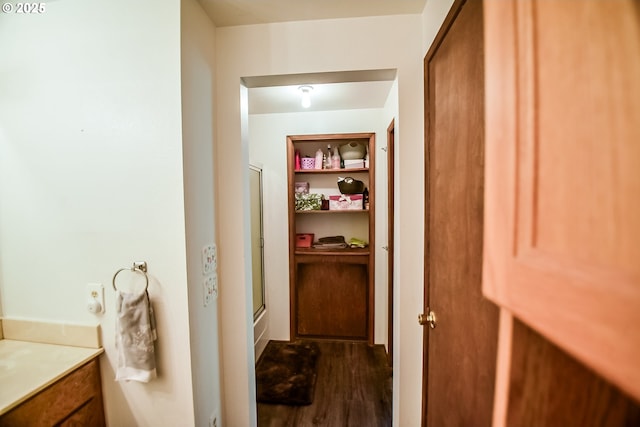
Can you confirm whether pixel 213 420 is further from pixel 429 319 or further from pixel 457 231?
pixel 457 231

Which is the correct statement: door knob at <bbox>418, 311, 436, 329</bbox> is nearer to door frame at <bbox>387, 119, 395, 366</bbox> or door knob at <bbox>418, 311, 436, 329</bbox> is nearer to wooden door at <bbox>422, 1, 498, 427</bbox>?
wooden door at <bbox>422, 1, 498, 427</bbox>

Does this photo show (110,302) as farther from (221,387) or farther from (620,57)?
(620,57)

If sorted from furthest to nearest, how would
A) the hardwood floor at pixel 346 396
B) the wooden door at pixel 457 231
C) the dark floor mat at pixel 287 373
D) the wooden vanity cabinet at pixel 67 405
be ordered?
the dark floor mat at pixel 287 373 < the hardwood floor at pixel 346 396 < the wooden vanity cabinet at pixel 67 405 < the wooden door at pixel 457 231

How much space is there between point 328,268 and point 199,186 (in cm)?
173

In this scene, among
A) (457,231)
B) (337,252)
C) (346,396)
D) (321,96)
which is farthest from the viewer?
(337,252)

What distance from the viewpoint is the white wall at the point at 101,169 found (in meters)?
0.94

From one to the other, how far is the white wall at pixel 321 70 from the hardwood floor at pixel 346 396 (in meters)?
0.50

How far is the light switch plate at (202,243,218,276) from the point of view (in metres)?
1.10

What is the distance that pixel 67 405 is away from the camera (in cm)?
90

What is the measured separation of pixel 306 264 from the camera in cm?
251

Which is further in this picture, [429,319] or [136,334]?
[429,319]

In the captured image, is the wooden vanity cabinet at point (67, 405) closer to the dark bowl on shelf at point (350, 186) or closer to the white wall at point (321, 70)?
the white wall at point (321, 70)

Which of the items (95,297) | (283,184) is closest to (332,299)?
(283,184)

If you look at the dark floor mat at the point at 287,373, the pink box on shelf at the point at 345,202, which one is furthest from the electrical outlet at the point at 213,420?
the pink box on shelf at the point at 345,202
